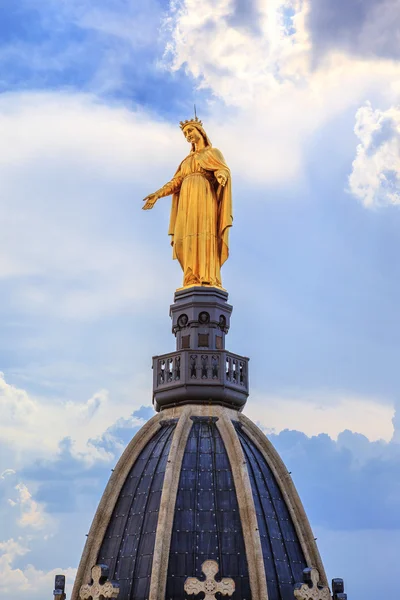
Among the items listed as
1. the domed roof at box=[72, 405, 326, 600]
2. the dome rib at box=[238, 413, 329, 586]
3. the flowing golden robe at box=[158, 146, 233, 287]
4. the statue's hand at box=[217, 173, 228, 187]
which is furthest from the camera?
the statue's hand at box=[217, 173, 228, 187]

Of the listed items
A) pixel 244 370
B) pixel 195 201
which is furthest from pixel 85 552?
pixel 195 201

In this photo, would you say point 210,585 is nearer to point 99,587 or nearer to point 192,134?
point 99,587

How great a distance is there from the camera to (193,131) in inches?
2402

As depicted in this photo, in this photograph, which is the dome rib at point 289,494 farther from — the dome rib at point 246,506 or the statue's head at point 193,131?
the statue's head at point 193,131

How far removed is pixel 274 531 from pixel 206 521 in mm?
3022

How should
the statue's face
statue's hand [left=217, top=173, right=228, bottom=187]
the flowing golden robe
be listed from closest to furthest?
the flowing golden robe
statue's hand [left=217, top=173, right=228, bottom=187]
the statue's face

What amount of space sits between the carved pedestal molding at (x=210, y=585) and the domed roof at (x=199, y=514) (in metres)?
0.63

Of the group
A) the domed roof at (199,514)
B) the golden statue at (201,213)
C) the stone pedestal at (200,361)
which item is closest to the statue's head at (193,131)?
the golden statue at (201,213)

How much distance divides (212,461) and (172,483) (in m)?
2.39

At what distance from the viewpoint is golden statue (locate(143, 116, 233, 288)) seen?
59312 millimetres

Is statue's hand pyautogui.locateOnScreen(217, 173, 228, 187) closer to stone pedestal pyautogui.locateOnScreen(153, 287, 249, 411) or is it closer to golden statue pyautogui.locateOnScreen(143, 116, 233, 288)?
golden statue pyautogui.locateOnScreen(143, 116, 233, 288)

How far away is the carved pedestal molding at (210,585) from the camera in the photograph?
161ft

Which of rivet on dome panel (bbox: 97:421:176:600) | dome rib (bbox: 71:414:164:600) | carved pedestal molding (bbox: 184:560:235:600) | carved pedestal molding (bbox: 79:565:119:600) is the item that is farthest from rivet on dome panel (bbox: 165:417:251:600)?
dome rib (bbox: 71:414:164:600)

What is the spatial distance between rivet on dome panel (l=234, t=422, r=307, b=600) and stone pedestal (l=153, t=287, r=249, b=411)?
2391mm
